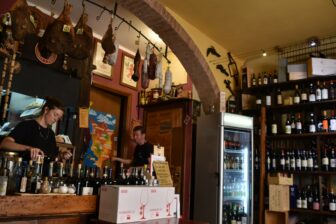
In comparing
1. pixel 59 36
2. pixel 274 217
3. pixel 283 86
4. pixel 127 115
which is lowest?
pixel 274 217

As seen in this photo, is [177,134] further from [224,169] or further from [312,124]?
[312,124]

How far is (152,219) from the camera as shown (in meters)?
2.20

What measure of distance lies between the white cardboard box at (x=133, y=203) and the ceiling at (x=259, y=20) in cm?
259

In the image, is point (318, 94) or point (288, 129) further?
point (288, 129)

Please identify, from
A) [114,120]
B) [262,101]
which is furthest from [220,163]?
[114,120]

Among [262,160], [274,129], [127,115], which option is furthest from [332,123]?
[127,115]

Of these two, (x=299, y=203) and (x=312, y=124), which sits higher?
(x=312, y=124)

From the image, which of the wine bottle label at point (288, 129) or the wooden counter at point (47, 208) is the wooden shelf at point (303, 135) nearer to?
the wine bottle label at point (288, 129)

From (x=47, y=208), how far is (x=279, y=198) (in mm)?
3314

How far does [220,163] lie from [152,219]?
1.97 meters

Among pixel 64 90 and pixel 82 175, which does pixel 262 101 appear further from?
pixel 82 175

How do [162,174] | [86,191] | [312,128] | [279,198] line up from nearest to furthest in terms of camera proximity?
[86,191] → [162,174] → [279,198] → [312,128]

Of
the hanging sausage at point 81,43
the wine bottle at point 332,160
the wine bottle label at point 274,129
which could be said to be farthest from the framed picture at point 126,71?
the wine bottle at point 332,160

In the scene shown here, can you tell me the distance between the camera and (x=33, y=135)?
8.52ft
